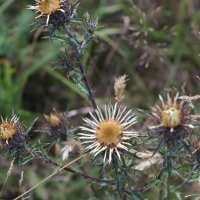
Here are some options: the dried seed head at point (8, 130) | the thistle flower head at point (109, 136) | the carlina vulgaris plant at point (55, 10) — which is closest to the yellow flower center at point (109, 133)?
the thistle flower head at point (109, 136)

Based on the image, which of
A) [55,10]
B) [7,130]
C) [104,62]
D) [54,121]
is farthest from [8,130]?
[104,62]

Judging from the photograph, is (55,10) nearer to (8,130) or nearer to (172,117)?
(8,130)

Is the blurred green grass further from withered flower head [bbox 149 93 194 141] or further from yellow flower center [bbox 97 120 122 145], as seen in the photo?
withered flower head [bbox 149 93 194 141]

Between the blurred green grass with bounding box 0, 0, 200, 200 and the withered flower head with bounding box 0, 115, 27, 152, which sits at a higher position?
the blurred green grass with bounding box 0, 0, 200, 200

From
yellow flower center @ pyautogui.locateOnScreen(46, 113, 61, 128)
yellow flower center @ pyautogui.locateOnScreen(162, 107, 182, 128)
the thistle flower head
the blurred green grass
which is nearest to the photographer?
yellow flower center @ pyautogui.locateOnScreen(162, 107, 182, 128)

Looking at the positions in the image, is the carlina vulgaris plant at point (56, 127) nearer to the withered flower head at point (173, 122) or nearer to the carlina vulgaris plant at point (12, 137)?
the carlina vulgaris plant at point (12, 137)

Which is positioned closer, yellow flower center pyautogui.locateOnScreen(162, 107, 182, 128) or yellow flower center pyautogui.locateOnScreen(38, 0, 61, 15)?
yellow flower center pyautogui.locateOnScreen(162, 107, 182, 128)

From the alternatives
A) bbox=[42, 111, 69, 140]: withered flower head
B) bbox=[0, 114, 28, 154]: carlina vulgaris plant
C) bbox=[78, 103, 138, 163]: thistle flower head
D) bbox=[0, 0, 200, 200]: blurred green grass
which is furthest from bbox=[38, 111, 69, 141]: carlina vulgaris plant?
bbox=[0, 0, 200, 200]: blurred green grass

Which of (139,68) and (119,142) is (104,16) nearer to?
(139,68)
